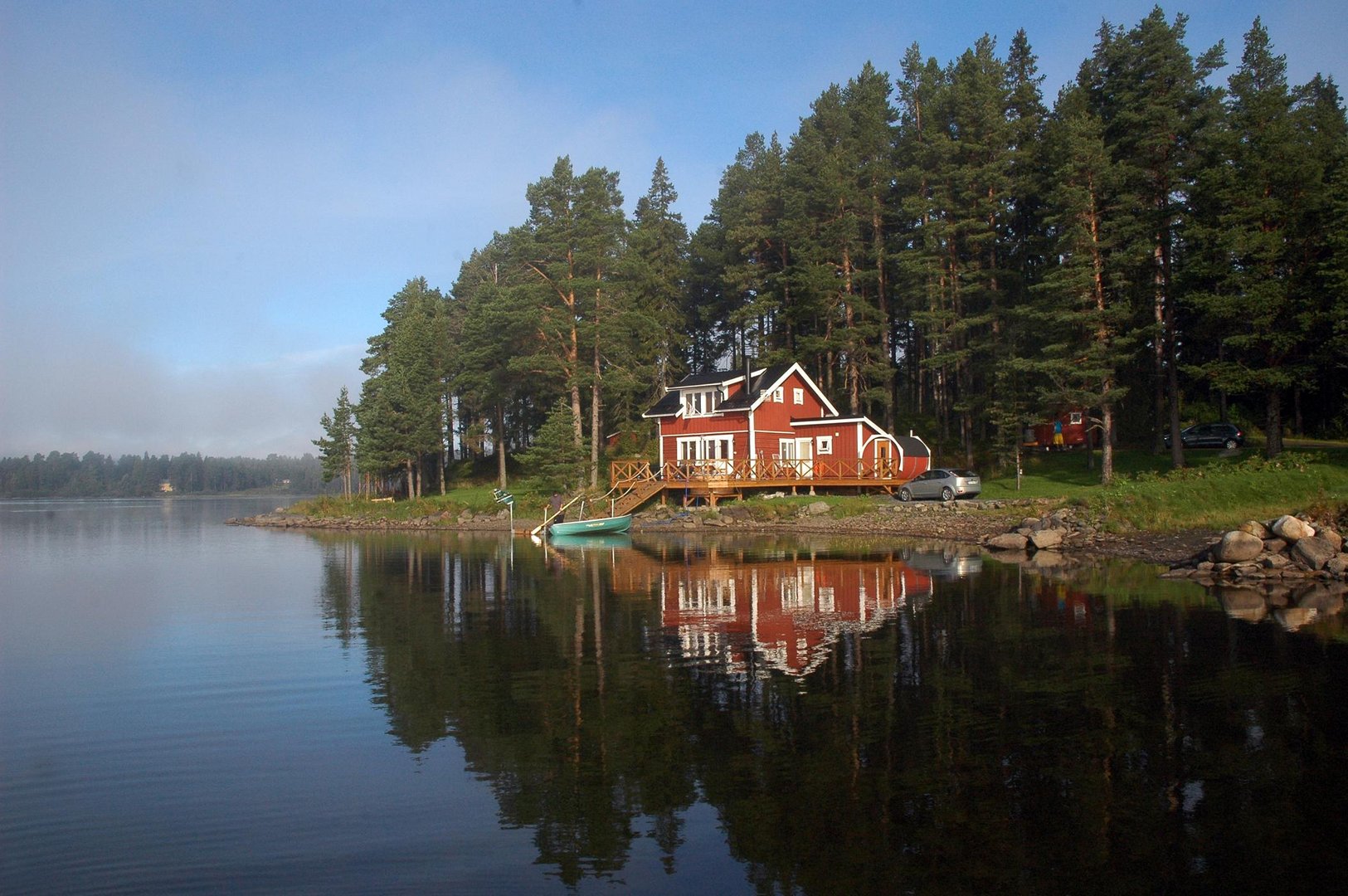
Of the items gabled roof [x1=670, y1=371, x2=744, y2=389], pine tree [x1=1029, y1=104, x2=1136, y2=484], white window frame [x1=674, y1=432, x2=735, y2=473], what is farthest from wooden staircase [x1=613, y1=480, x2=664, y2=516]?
pine tree [x1=1029, y1=104, x2=1136, y2=484]

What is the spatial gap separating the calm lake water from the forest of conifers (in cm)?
2034

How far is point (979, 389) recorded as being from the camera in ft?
176

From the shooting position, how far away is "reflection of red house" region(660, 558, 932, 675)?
49.8 feet

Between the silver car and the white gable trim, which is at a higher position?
the white gable trim

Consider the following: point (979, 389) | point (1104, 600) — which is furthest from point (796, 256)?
point (1104, 600)

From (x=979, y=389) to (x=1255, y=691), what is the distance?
43424 millimetres

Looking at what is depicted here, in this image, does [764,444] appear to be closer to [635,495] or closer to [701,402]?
[701,402]

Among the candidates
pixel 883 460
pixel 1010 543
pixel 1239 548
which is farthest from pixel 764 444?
pixel 1239 548

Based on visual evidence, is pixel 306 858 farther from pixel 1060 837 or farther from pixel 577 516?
pixel 577 516

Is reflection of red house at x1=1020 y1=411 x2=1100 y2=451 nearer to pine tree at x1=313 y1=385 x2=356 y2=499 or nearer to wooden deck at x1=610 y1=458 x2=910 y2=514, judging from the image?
wooden deck at x1=610 y1=458 x2=910 y2=514

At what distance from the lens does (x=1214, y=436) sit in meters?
42.0

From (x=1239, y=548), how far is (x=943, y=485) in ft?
57.1

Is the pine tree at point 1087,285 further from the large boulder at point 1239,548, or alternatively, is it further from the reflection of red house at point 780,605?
the reflection of red house at point 780,605

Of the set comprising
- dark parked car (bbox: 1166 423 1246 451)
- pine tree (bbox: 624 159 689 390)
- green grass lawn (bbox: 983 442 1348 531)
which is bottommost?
green grass lawn (bbox: 983 442 1348 531)
